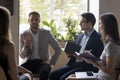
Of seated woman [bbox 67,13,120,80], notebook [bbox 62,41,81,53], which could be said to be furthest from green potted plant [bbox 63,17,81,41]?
seated woman [bbox 67,13,120,80]

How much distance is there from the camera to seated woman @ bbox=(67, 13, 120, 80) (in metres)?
2.70

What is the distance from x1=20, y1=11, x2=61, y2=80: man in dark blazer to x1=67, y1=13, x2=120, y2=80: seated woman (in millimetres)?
1001

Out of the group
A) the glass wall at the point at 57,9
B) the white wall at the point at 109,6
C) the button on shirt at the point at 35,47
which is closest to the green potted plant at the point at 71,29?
the glass wall at the point at 57,9

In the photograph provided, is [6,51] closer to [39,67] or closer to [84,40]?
[39,67]

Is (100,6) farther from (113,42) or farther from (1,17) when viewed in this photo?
(1,17)

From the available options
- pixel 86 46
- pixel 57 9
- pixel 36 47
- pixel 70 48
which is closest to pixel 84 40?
pixel 86 46

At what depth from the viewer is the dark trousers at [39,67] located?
3.54 meters

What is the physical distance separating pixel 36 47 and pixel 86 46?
70cm

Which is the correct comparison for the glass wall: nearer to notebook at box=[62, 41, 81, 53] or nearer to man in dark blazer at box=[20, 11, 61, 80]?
man in dark blazer at box=[20, 11, 61, 80]

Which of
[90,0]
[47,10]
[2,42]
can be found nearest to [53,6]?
[47,10]

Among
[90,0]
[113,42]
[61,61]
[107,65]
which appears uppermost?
[90,0]

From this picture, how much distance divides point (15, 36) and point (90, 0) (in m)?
1.57

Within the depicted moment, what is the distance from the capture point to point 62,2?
5117 millimetres

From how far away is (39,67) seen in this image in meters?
3.65
